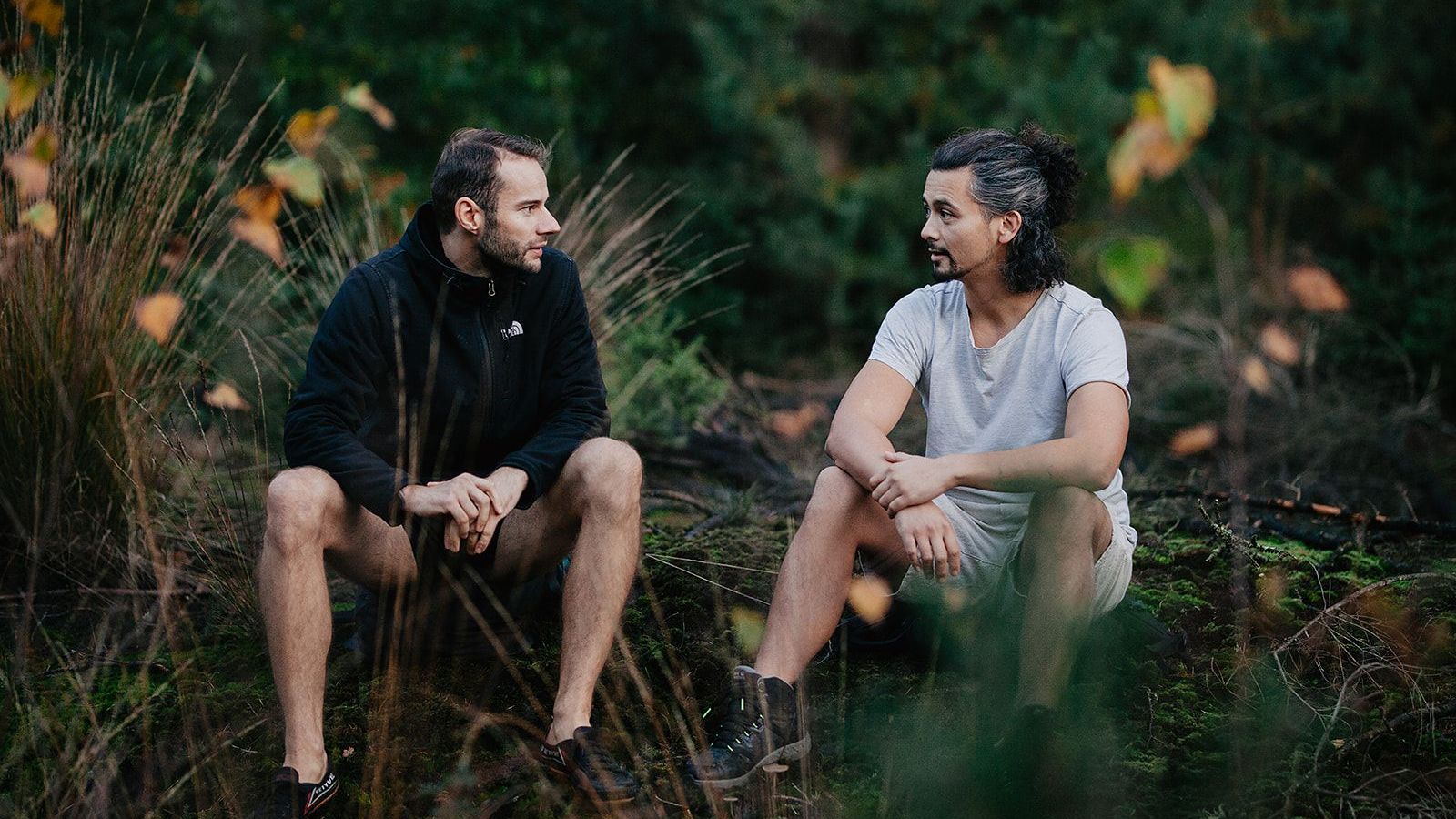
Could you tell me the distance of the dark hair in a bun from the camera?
238cm

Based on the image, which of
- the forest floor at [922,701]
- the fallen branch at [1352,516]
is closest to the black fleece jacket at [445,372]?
the forest floor at [922,701]

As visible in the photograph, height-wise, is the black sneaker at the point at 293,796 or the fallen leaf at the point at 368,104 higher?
the fallen leaf at the point at 368,104

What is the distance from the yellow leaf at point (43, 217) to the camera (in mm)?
2408

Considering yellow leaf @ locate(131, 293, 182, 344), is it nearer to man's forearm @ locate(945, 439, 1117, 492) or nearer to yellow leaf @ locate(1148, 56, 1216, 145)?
man's forearm @ locate(945, 439, 1117, 492)

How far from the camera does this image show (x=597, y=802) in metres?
2.00

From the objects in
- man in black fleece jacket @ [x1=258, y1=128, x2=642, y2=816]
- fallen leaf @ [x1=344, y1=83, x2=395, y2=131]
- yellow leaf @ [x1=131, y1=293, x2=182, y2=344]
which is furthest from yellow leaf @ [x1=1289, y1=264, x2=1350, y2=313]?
yellow leaf @ [x1=131, y1=293, x2=182, y2=344]

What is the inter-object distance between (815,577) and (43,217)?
179 centimetres

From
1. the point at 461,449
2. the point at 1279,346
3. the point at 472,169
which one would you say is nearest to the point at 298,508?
the point at 461,449

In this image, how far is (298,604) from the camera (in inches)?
79.6

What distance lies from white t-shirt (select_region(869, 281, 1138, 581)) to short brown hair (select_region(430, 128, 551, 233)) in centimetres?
85

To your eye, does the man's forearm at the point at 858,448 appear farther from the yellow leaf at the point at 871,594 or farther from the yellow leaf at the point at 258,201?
the yellow leaf at the point at 258,201

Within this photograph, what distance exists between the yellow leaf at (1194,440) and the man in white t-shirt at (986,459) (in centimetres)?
254

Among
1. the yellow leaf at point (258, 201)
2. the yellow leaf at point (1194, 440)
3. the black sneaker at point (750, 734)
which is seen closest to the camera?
the black sneaker at point (750, 734)

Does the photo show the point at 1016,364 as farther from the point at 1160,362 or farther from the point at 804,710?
the point at 1160,362
